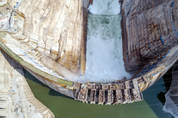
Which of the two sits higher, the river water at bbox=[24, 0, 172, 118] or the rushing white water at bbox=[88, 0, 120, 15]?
the rushing white water at bbox=[88, 0, 120, 15]

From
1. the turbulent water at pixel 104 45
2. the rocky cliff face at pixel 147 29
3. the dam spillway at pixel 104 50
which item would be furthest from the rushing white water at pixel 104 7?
the rocky cliff face at pixel 147 29

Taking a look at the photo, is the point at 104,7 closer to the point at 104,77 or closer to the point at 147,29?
the point at 147,29

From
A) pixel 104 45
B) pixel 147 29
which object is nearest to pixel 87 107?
pixel 104 45

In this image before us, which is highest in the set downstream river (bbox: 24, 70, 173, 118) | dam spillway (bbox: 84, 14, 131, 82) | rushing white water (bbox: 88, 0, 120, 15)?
rushing white water (bbox: 88, 0, 120, 15)

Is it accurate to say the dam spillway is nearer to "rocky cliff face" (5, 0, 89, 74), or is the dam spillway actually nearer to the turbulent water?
the turbulent water

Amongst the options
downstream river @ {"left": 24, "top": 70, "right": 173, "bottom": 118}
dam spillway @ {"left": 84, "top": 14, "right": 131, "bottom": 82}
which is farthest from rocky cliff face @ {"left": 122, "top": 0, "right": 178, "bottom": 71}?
downstream river @ {"left": 24, "top": 70, "right": 173, "bottom": 118}

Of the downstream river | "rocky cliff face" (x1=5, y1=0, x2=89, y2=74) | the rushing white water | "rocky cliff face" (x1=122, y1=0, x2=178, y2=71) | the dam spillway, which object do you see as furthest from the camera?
the rushing white water

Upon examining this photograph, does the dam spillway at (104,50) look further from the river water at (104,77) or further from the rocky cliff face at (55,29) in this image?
the rocky cliff face at (55,29)
